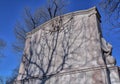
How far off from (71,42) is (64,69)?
4.46 ft

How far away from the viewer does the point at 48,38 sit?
379 inches

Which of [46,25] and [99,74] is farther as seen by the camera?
[46,25]

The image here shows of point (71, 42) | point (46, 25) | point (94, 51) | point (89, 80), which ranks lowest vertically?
point (89, 80)

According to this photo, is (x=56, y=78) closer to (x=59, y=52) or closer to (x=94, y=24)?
(x=59, y=52)

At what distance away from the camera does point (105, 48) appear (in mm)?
7707

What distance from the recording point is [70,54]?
8.30 meters

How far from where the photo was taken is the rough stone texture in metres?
7.16

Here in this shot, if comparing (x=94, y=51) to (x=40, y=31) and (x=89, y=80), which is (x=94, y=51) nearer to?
(x=89, y=80)

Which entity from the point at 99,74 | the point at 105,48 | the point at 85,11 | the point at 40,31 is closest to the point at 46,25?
the point at 40,31

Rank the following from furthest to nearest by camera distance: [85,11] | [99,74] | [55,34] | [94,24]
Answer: [55,34] < [85,11] < [94,24] < [99,74]

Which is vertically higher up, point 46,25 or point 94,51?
point 46,25

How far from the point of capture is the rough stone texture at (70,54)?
23.5 ft

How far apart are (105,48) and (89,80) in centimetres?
161

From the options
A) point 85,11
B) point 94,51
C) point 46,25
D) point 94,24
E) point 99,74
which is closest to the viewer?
point 99,74
